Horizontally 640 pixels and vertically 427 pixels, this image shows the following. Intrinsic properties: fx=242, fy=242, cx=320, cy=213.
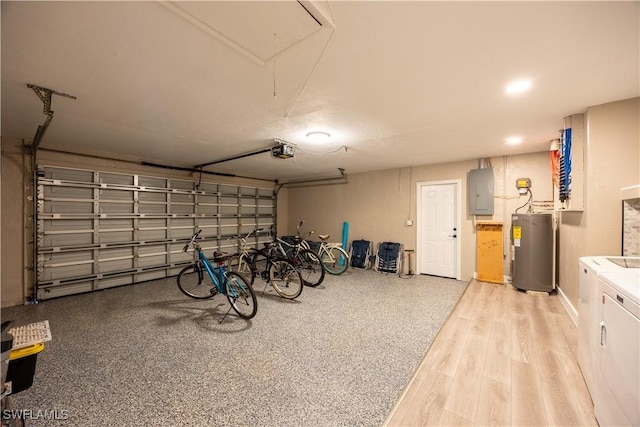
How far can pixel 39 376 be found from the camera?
1956 mm

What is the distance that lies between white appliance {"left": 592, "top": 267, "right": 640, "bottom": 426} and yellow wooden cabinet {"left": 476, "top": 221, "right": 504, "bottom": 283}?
3157 mm

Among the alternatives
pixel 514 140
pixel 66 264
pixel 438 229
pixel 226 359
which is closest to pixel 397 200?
pixel 438 229

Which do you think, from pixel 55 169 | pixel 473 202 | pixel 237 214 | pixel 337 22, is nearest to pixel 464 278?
pixel 473 202

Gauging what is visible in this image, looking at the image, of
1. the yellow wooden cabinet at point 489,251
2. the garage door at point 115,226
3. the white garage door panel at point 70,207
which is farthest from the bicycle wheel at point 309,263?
the white garage door panel at point 70,207

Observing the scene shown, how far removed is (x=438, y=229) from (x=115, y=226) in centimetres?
637

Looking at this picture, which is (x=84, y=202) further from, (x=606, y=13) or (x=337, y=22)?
(x=606, y=13)

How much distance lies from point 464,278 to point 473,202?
1.52 meters

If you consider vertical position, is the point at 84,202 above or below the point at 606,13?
below

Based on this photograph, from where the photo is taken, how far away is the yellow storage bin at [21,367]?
1.30 meters

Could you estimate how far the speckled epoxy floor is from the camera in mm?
1632

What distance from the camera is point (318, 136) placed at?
Result: 340 centimetres

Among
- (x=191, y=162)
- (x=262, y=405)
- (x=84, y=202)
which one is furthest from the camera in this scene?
(x=191, y=162)

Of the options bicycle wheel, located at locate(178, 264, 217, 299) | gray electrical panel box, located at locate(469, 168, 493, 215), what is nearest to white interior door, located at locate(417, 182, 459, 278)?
gray electrical panel box, located at locate(469, 168, 493, 215)

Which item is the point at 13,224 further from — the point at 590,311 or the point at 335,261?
the point at 590,311
